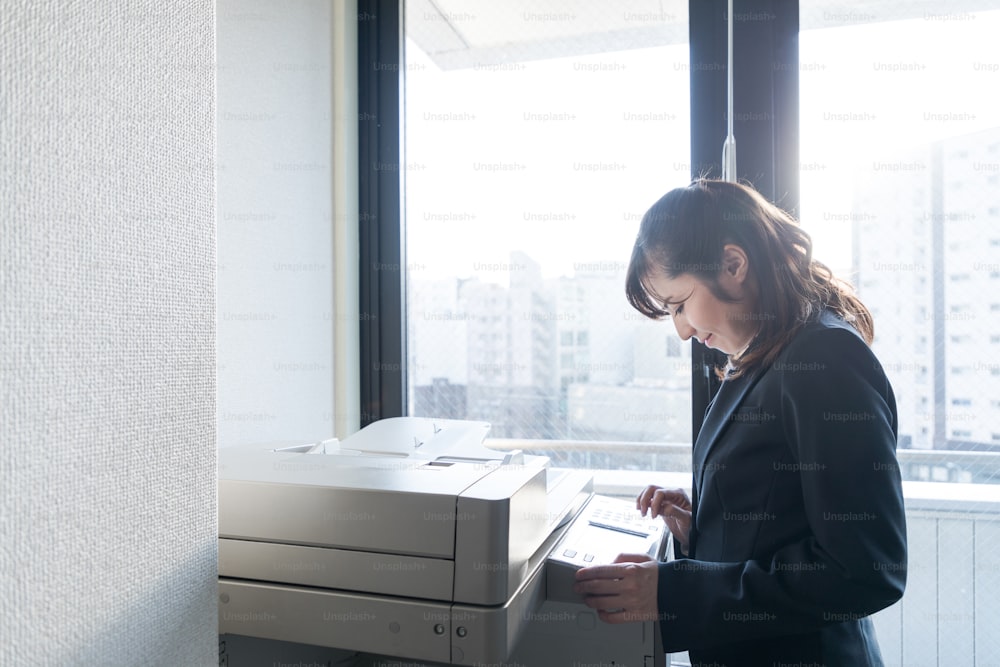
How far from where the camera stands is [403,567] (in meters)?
0.84

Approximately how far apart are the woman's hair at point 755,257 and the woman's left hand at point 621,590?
39 centimetres

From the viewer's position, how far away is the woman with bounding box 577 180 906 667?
33.4 inches

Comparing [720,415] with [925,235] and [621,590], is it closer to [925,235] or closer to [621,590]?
[621,590]

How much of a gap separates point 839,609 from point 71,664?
35.4 inches

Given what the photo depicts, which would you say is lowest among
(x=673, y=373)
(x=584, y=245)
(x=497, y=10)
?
(x=673, y=373)

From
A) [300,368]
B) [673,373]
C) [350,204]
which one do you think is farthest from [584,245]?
[300,368]

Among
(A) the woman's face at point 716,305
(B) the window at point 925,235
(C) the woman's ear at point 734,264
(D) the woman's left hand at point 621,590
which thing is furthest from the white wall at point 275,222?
(B) the window at point 925,235

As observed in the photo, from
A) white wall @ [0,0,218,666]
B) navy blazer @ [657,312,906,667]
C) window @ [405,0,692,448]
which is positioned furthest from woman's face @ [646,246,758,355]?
white wall @ [0,0,218,666]

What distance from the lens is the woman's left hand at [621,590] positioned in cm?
94

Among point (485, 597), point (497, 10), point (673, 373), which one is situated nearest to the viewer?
point (485, 597)

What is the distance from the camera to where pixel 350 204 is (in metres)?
1.95

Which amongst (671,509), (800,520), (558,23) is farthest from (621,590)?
(558,23)

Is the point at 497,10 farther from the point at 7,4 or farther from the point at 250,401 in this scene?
the point at 7,4

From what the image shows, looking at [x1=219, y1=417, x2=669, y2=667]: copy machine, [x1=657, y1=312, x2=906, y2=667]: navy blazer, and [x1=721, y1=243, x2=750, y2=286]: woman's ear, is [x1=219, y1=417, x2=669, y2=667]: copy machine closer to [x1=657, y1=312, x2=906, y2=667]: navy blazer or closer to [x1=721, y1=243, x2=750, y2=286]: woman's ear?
[x1=657, y1=312, x2=906, y2=667]: navy blazer
